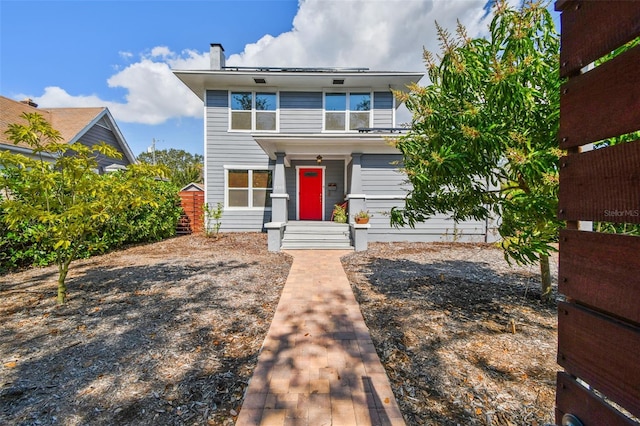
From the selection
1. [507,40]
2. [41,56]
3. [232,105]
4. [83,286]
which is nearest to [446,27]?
[507,40]

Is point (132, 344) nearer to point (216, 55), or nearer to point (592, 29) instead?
point (592, 29)

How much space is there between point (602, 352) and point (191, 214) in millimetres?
12398

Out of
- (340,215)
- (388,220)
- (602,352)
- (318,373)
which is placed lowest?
(318,373)

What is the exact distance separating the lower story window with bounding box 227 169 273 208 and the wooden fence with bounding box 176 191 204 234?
1.46 meters

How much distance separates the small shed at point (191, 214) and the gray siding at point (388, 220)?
6.68 metres

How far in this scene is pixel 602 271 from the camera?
0.88 m

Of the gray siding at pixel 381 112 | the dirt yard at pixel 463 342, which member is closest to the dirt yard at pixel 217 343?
the dirt yard at pixel 463 342

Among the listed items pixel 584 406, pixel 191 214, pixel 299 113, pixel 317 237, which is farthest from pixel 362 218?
pixel 584 406

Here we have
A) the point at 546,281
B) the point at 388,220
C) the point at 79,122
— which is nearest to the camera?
the point at 546,281

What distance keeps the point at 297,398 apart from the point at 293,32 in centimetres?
1933

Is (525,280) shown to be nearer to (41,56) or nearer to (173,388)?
(173,388)

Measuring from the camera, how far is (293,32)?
56.1 feet

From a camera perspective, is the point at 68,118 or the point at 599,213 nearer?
the point at 599,213

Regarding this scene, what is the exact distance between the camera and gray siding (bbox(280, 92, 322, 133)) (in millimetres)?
11250
